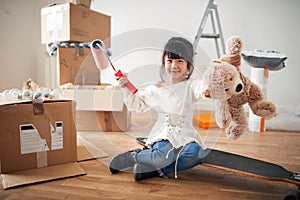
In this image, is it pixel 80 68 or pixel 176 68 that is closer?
pixel 176 68

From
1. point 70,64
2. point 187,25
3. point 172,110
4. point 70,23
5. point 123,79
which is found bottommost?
point 172,110

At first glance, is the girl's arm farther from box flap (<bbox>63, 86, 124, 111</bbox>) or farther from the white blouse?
box flap (<bbox>63, 86, 124, 111</bbox>)

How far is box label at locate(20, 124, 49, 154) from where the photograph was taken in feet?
3.30

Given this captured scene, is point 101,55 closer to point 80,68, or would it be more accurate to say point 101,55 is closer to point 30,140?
point 30,140

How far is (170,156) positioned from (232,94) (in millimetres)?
313

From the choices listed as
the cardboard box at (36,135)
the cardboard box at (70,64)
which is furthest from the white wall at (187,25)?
the cardboard box at (36,135)

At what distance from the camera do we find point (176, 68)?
3.22 feet

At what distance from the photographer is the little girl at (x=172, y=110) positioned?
98 cm

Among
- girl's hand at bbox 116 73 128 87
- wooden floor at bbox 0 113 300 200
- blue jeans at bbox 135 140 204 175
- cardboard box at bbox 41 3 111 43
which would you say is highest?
cardboard box at bbox 41 3 111 43

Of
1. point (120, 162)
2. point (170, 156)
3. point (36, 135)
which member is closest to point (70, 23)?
point (36, 135)

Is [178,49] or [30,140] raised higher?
[178,49]

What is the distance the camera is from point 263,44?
221 centimetres

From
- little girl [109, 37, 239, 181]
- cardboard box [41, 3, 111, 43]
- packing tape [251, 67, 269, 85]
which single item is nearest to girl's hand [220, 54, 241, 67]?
little girl [109, 37, 239, 181]

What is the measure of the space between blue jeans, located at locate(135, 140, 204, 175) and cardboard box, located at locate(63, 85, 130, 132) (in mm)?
568
